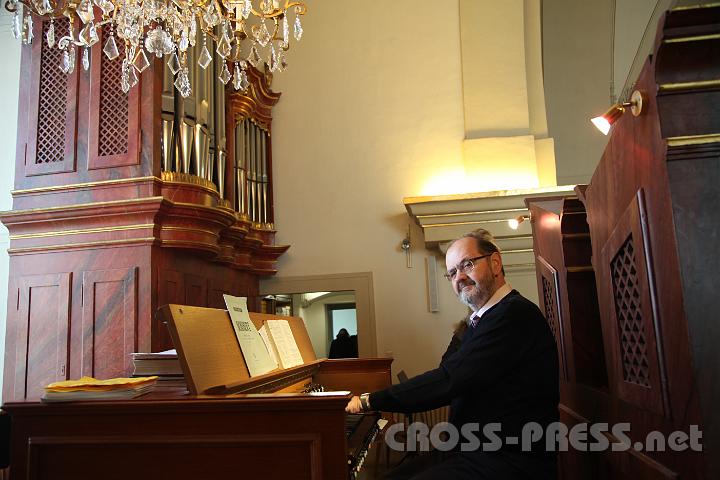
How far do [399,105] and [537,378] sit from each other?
503cm

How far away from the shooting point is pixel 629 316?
2.18 metres

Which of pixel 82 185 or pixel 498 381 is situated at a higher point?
pixel 82 185

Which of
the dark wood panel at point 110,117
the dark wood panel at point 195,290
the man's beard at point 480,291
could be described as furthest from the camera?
the dark wood panel at point 195,290

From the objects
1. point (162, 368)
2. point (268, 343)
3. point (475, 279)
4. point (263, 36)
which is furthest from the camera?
point (263, 36)

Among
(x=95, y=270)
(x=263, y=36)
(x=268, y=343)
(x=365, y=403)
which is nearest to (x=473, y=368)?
(x=365, y=403)

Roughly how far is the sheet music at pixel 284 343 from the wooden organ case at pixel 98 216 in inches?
51.2

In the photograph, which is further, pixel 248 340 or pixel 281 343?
pixel 281 343

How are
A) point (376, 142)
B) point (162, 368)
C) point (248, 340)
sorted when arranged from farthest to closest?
1. point (376, 142)
2. point (248, 340)
3. point (162, 368)

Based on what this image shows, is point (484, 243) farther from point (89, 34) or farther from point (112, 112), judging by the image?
point (112, 112)

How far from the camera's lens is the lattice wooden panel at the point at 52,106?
195 inches

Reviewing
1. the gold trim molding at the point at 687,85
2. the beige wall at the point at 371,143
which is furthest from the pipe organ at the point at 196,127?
the gold trim molding at the point at 687,85

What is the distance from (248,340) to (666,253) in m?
1.92

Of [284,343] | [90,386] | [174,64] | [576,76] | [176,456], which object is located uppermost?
[576,76]

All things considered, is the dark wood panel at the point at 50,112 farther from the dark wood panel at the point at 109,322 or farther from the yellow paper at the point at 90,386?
the yellow paper at the point at 90,386
